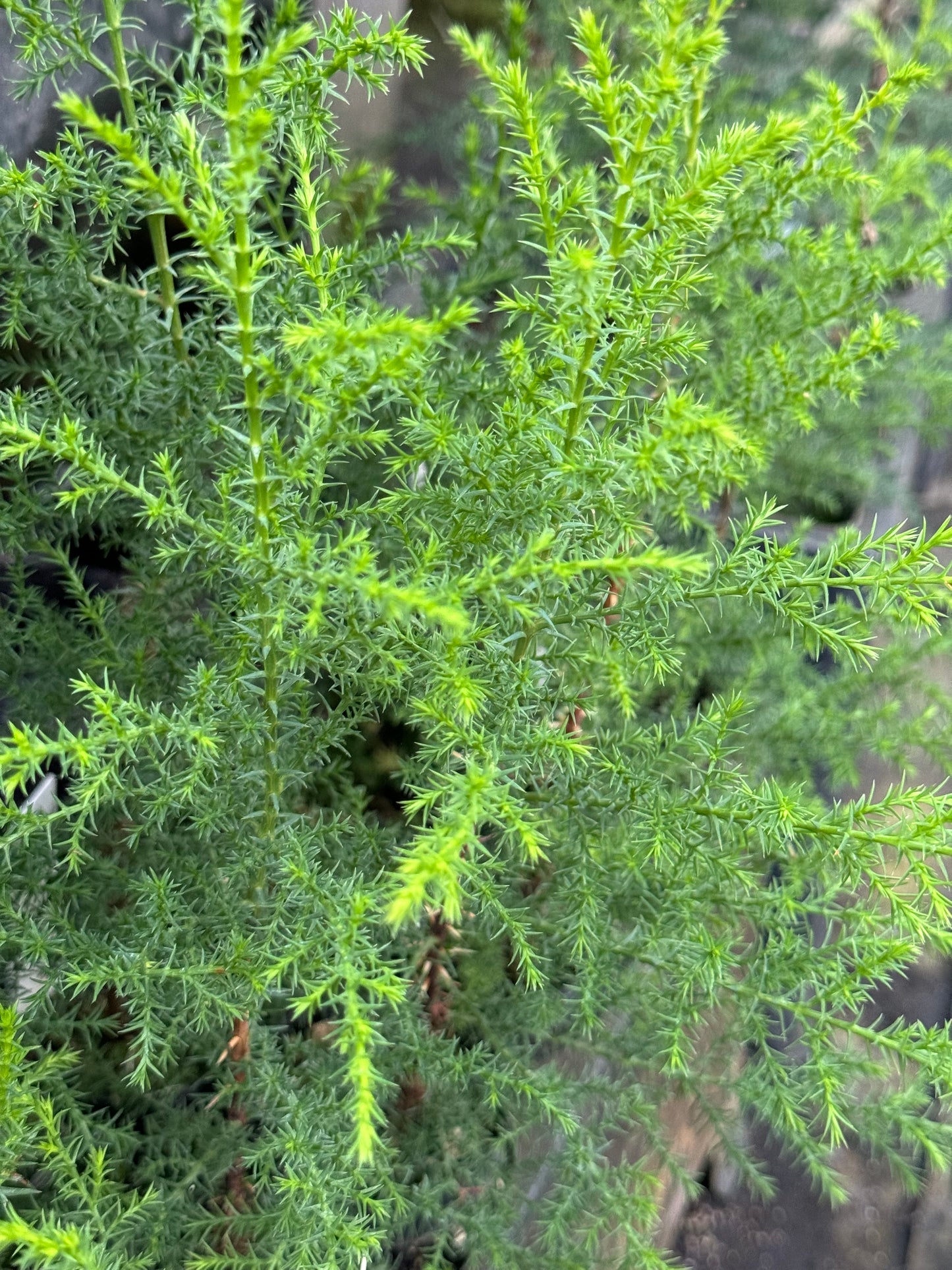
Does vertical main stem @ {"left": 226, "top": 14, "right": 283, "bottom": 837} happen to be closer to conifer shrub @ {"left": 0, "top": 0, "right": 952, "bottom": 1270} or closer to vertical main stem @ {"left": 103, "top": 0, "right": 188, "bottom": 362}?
conifer shrub @ {"left": 0, "top": 0, "right": 952, "bottom": 1270}

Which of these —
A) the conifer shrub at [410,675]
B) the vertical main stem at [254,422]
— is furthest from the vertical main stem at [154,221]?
the vertical main stem at [254,422]

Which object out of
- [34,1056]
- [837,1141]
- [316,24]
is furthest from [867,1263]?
[316,24]

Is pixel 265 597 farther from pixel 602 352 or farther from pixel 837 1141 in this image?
pixel 837 1141

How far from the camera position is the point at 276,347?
0.59m

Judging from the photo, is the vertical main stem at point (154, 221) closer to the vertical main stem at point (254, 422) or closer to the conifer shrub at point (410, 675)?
the conifer shrub at point (410, 675)

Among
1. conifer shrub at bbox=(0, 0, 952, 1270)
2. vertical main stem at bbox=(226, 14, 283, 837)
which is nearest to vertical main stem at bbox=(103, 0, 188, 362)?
conifer shrub at bbox=(0, 0, 952, 1270)

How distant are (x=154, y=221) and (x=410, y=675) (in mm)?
332

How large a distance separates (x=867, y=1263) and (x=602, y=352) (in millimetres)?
1204

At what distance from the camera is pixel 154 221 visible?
1.91 ft

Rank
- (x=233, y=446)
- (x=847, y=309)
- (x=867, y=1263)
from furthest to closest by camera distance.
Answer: (x=867, y=1263) < (x=847, y=309) < (x=233, y=446)

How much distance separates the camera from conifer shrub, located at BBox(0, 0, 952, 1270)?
1.55 ft

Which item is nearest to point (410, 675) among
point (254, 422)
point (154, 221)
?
point (254, 422)

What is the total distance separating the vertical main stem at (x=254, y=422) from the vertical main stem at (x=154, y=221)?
13 cm

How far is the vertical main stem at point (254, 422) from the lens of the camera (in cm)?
37
